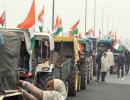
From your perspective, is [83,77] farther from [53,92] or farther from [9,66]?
[53,92]

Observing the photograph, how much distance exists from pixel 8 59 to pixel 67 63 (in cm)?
1062

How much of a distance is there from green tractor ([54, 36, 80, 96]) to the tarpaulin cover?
321 inches

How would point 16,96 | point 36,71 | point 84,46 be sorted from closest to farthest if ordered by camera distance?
point 16,96
point 36,71
point 84,46

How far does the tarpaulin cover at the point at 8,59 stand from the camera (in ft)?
31.0

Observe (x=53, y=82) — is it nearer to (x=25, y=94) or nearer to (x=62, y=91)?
(x=62, y=91)

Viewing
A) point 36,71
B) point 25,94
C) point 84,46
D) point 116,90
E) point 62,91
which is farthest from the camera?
point 84,46

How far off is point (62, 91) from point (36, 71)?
8204 millimetres

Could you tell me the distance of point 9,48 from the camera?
32.7ft

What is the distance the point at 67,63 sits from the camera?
Result: 2028cm

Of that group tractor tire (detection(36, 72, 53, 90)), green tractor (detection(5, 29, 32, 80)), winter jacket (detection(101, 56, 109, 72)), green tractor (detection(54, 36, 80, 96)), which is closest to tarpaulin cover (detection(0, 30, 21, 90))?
green tractor (detection(5, 29, 32, 80))

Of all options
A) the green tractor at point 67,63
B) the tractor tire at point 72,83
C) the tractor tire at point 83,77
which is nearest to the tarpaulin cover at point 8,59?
the green tractor at point 67,63

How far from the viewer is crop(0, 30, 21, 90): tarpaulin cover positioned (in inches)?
372

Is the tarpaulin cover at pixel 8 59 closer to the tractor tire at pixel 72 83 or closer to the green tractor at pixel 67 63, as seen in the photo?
the green tractor at pixel 67 63

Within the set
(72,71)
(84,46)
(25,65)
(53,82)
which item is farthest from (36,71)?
(84,46)
